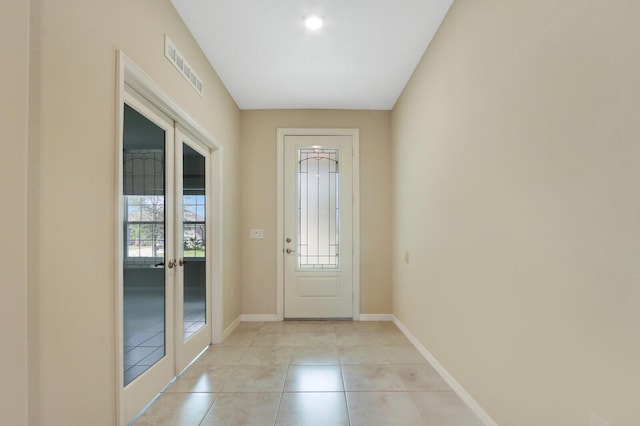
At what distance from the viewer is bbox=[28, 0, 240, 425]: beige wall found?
1.24 metres

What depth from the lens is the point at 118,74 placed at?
169 centimetres

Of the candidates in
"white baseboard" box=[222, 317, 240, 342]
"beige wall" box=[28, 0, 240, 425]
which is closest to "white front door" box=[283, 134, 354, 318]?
"white baseboard" box=[222, 317, 240, 342]

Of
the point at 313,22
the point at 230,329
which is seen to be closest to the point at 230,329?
the point at 230,329

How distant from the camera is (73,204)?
1.41 metres

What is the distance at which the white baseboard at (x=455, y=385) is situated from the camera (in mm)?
1958

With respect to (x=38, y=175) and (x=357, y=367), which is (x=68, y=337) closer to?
(x=38, y=175)

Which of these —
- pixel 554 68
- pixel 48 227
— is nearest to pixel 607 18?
pixel 554 68

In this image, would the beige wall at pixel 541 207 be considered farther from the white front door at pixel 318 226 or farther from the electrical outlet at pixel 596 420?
the white front door at pixel 318 226

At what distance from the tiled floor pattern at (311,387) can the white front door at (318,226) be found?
73 cm

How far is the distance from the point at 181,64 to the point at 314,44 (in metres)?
1.12

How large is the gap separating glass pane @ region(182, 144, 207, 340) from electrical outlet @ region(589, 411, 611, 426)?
2670mm

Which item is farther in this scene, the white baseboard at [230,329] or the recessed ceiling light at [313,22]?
the white baseboard at [230,329]

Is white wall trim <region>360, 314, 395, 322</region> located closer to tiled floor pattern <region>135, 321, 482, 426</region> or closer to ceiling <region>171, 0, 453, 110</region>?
tiled floor pattern <region>135, 321, 482, 426</region>

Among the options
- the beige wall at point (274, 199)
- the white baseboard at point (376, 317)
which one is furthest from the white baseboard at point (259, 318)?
the white baseboard at point (376, 317)
